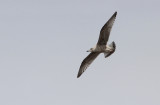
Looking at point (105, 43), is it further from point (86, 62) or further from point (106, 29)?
point (86, 62)

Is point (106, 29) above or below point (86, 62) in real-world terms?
above

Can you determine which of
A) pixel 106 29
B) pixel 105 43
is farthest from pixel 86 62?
pixel 106 29

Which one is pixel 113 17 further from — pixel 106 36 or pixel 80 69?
pixel 80 69

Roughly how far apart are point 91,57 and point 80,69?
1.82 meters

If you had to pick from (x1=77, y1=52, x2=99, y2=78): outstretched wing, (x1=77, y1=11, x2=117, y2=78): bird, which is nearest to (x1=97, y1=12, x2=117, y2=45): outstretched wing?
(x1=77, y1=11, x2=117, y2=78): bird

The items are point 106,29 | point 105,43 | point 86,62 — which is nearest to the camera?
point 106,29

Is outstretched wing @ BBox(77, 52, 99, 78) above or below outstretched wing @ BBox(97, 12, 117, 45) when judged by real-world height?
below

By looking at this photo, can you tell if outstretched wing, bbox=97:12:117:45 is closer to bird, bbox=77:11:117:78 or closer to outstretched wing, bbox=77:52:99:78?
bird, bbox=77:11:117:78

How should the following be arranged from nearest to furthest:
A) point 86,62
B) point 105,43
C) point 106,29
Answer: point 106,29 < point 105,43 < point 86,62

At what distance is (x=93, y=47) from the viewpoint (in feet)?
162

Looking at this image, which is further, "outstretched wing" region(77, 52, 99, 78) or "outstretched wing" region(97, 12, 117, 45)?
"outstretched wing" region(77, 52, 99, 78)

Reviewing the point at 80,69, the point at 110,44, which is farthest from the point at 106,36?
the point at 80,69

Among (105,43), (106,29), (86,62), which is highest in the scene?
(106,29)

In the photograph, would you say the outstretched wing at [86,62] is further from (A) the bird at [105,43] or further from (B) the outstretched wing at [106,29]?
(B) the outstretched wing at [106,29]
